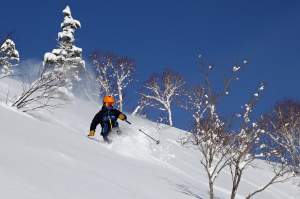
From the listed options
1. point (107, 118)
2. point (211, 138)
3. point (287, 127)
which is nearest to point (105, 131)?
point (107, 118)

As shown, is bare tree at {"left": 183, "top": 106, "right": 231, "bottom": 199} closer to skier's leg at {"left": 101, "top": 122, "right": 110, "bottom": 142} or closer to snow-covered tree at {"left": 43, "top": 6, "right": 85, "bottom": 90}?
skier's leg at {"left": 101, "top": 122, "right": 110, "bottom": 142}

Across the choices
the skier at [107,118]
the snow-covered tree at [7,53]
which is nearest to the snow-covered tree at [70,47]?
the snow-covered tree at [7,53]

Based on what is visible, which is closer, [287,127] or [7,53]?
[7,53]

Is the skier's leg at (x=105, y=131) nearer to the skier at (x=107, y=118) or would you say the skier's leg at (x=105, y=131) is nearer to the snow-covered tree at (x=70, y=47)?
the skier at (x=107, y=118)

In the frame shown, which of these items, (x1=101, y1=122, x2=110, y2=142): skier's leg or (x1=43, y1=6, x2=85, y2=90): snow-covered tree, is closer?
(x1=101, y1=122, x2=110, y2=142): skier's leg

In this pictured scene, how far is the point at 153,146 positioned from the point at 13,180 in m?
11.8

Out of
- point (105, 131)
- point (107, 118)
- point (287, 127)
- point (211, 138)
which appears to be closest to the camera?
point (211, 138)

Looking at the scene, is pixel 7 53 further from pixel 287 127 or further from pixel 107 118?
pixel 287 127

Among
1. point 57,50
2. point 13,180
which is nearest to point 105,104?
point 13,180

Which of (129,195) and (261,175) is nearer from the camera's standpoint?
(129,195)

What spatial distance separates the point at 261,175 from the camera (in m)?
25.8

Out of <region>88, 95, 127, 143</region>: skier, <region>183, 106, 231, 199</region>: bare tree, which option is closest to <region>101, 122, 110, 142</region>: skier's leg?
<region>88, 95, 127, 143</region>: skier

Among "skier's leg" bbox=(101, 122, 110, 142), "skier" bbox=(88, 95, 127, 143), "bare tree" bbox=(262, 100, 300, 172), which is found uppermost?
"bare tree" bbox=(262, 100, 300, 172)

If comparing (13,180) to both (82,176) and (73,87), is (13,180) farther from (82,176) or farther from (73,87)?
(73,87)
